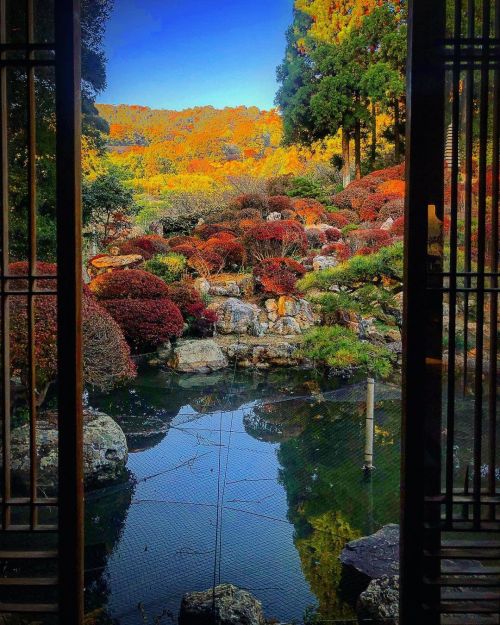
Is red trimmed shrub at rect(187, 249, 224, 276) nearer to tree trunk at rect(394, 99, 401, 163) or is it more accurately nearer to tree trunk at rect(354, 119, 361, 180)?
tree trunk at rect(354, 119, 361, 180)

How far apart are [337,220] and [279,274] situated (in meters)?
2.87

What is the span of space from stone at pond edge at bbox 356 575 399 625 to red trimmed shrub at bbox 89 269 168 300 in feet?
16.0

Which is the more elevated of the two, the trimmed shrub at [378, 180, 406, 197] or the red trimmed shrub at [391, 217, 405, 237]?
the trimmed shrub at [378, 180, 406, 197]

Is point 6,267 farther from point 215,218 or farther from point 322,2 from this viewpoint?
point 322,2

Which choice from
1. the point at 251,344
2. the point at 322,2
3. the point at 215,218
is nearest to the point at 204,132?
the point at 322,2

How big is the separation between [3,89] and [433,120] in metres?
1.06

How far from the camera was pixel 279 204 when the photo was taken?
36.7ft

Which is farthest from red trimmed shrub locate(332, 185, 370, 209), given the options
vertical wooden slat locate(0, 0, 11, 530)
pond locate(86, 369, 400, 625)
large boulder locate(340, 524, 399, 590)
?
vertical wooden slat locate(0, 0, 11, 530)

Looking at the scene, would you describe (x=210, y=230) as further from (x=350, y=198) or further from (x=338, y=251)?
(x=350, y=198)

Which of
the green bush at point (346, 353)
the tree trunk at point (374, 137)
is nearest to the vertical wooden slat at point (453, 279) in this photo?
the green bush at point (346, 353)

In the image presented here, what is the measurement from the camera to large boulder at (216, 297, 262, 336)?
743 centimetres

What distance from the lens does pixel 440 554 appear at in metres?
1.49

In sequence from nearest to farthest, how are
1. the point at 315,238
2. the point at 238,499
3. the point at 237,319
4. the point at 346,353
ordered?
the point at 238,499, the point at 346,353, the point at 237,319, the point at 315,238

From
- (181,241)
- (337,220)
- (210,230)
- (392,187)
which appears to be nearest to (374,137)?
(392,187)
